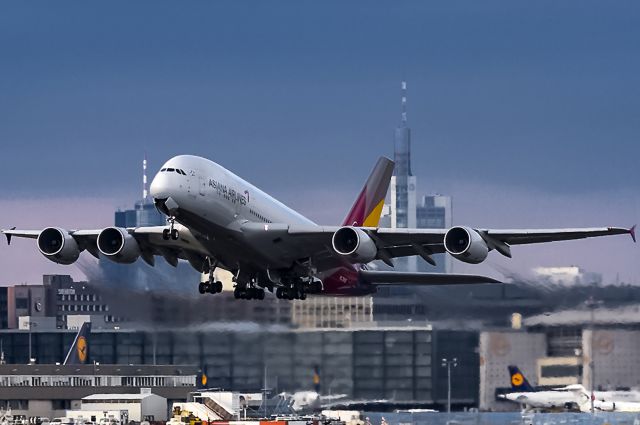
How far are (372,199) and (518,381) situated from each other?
33.4 feet

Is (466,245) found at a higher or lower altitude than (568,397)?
higher

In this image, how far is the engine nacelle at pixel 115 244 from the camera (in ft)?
218

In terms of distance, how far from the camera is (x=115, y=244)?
66.7 m

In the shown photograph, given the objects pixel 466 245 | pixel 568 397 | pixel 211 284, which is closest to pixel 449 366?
pixel 568 397

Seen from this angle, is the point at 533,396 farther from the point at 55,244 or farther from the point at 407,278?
the point at 55,244

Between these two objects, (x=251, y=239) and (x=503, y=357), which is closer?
(x=251, y=239)

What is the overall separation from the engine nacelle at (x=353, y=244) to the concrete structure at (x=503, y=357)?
13.3 metres

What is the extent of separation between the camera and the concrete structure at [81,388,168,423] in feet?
336

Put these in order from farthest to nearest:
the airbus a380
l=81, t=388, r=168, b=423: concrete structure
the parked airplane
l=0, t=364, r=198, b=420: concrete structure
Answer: l=0, t=364, r=198, b=420: concrete structure, l=81, t=388, r=168, b=423: concrete structure, the parked airplane, the airbus a380

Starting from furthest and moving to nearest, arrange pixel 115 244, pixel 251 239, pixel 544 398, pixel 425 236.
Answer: pixel 544 398, pixel 115 244, pixel 425 236, pixel 251 239

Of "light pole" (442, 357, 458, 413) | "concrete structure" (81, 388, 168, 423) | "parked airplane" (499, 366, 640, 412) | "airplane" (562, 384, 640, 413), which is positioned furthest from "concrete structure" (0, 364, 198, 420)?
"airplane" (562, 384, 640, 413)

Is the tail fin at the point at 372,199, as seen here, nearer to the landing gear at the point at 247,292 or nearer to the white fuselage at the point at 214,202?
the landing gear at the point at 247,292

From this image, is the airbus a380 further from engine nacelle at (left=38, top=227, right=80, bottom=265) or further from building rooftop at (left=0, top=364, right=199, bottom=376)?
building rooftop at (left=0, top=364, right=199, bottom=376)

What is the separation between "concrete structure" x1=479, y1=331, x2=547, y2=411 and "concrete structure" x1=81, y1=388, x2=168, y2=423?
29.8 meters
